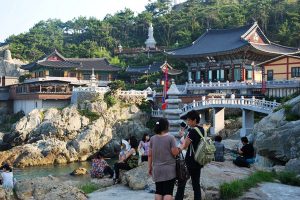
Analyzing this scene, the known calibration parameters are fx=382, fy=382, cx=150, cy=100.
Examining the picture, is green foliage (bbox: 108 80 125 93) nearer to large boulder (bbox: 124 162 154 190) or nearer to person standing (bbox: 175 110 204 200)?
large boulder (bbox: 124 162 154 190)

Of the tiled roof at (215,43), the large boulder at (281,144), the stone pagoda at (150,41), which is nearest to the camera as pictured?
the large boulder at (281,144)

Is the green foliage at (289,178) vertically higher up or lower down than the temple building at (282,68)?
lower down

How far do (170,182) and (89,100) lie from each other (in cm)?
3855

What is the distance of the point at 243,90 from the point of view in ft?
142

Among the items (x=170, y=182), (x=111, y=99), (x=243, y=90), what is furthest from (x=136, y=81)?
(x=170, y=182)

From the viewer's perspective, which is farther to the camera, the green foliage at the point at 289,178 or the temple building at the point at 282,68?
the temple building at the point at 282,68

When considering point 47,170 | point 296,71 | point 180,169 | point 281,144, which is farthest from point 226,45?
point 180,169

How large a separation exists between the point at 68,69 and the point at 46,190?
49.3m

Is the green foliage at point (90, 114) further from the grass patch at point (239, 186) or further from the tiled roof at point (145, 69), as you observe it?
the grass patch at point (239, 186)

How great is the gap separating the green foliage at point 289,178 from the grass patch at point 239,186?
0.58 metres

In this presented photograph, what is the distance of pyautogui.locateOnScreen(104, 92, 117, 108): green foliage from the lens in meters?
44.8

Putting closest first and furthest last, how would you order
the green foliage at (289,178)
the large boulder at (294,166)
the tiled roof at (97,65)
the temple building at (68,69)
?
1. the green foliage at (289,178)
2. the large boulder at (294,166)
3. the temple building at (68,69)
4. the tiled roof at (97,65)

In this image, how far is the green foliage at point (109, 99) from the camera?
4484 cm

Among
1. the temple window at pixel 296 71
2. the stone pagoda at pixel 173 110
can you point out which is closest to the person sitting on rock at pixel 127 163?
the stone pagoda at pixel 173 110
